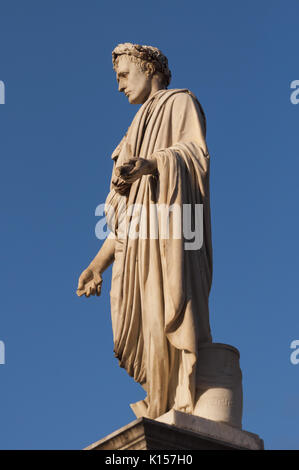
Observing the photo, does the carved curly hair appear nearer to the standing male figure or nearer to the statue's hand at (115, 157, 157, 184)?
the standing male figure

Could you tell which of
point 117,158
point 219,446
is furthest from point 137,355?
point 117,158

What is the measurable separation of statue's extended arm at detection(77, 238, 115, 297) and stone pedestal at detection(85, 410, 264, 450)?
270cm

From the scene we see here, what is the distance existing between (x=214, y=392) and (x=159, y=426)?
1105 millimetres

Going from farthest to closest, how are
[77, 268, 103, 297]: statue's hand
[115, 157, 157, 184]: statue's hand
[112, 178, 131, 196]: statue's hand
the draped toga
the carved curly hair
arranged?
the carved curly hair → [77, 268, 103, 297]: statue's hand → [112, 178, 131, 196]: statue's hand → [115, 157, 157, 184]: statue's hand → the draped toga

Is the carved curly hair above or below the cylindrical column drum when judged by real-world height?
above

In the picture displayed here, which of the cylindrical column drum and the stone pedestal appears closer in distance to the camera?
the stone pedestal

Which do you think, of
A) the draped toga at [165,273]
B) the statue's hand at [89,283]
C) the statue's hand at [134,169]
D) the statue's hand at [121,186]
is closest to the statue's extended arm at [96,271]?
the statue's hand at [89,283]

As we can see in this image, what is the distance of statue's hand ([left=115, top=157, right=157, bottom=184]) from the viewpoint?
11.1 meters

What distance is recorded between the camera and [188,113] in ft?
39.5

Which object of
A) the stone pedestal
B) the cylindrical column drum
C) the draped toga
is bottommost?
the stone pedestal

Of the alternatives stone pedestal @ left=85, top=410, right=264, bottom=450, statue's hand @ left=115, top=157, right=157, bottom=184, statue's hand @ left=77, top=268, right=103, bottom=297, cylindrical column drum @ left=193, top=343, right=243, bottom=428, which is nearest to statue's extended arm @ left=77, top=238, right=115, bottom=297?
statue's hand @ left=77, top=268, right=103, bottom=297

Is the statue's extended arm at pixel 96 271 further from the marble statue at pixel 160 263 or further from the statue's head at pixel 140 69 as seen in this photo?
the statue's head at pixel 140 69
